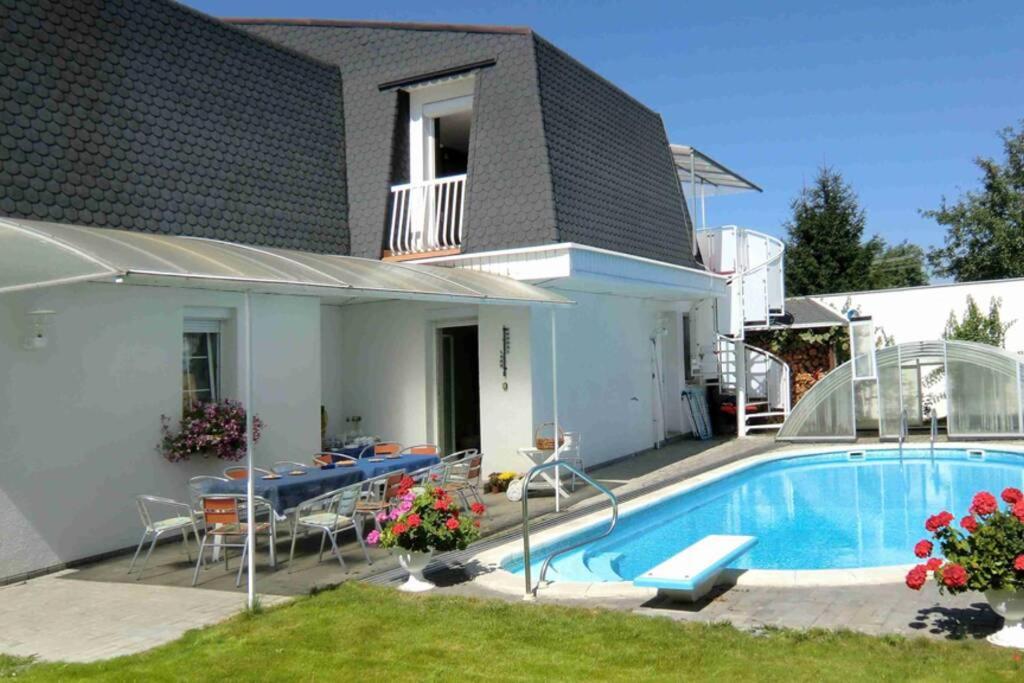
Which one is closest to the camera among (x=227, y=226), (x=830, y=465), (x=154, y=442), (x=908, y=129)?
(x=154, y=442)

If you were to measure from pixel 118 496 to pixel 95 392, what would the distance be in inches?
44.8

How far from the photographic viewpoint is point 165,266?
21.4ft

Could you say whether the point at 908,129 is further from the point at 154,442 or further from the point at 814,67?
the point at 154,442

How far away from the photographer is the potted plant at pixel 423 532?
24.4 feet

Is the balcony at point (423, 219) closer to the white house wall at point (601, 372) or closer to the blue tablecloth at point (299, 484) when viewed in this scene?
the white house wall at point (601, 372)

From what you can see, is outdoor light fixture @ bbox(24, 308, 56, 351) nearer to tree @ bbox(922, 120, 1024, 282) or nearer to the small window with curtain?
the small window with curtain

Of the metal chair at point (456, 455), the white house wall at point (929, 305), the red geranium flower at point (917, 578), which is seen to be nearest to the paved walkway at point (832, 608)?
the red geranium flower at point (917, 578)

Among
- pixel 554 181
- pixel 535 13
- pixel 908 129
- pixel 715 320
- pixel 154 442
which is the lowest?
pixel 154 442

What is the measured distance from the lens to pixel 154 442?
10.1 metres

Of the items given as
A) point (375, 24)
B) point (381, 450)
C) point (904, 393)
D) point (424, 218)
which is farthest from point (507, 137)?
point (904, 393)

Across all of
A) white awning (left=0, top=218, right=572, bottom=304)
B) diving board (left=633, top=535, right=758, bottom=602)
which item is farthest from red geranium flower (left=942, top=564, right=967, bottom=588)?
white awning (left=0, top=218, right=572, bottom=304)

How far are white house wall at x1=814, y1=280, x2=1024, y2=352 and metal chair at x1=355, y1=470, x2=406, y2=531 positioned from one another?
1643cm

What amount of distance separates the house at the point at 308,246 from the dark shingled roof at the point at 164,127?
33 mm

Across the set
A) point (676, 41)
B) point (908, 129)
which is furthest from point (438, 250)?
point (908, 129)
